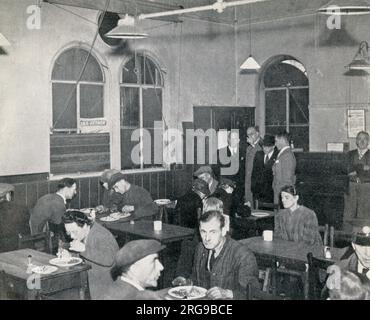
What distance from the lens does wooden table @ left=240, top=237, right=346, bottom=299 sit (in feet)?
16.9

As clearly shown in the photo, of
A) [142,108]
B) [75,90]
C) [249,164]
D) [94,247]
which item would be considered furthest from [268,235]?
[142,108]

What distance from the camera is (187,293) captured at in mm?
4184

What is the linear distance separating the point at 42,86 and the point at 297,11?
19.6 feet

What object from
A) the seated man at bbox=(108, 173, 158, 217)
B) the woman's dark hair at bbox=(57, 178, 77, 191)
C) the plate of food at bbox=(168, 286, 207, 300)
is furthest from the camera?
the seated man at bbox=(108, 173, 158, 217)

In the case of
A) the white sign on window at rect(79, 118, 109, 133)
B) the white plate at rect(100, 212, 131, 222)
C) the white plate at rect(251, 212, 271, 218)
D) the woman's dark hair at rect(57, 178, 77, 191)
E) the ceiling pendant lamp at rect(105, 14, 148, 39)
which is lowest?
the white plate at rect(100, 212, 131, 222)

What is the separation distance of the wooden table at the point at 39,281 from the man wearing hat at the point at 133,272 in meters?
1.24

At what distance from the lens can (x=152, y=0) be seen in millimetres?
10234

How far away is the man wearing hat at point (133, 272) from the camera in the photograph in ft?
11.7

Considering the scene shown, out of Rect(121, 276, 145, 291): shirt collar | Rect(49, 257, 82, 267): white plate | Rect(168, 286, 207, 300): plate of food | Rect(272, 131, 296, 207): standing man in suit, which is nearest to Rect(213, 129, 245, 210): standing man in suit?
Rect(272, 131, 296, 207): standing man in suit

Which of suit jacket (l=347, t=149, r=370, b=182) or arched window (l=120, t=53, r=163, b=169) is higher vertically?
arched window (l=120, t=53, r=163, b=169)

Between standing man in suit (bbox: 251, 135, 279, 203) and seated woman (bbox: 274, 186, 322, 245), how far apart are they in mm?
3144

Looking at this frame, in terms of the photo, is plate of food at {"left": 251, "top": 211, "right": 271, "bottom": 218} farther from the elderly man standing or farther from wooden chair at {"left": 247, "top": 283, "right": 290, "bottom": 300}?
wooden chair at {"left": 247, "top": 283, "right": 290, "bottom": 300}

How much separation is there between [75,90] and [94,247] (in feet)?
17.1

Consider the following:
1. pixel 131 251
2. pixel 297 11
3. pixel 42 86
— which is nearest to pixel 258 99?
pixel 297 11
